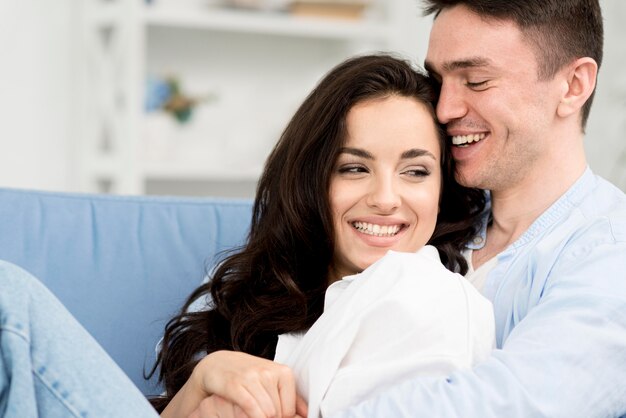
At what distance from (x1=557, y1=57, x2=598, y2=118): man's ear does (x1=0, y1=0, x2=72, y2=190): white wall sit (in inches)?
77.8

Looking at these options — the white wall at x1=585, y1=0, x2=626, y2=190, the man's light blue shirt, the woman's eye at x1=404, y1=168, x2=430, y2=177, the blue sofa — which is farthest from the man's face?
the white wall at x1=585, y1=0, x2=626, y2=190

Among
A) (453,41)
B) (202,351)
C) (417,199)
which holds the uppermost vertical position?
(453,41)

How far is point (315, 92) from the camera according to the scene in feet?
5.80

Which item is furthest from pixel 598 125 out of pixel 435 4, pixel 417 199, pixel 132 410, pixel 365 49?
pixel 132 410

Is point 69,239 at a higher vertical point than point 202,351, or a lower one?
higher

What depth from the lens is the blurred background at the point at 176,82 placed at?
3094 mm

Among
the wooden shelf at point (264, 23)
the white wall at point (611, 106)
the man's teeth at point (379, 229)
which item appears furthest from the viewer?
the white wall at point (611, 106)

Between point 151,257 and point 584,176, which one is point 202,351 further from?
point 584,176

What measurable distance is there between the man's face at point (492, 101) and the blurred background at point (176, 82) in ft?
5.16

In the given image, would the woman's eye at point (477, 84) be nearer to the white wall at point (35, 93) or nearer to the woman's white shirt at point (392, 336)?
the woman's white shirt at point (392, 336)

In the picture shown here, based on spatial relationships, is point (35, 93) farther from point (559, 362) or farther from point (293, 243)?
point (559, 362)

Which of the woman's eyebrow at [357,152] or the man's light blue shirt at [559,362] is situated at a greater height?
the woman's eyebrow at [357,152]

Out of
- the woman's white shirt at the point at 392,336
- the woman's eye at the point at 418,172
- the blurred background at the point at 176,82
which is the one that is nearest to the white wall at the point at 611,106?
the blurred background at the point at 176,82

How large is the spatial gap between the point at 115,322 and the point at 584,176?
0.99 m
